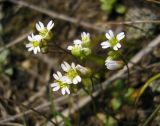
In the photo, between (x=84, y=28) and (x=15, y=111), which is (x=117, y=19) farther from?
(x=15, y=111)

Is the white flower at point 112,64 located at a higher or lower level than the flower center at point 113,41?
lower

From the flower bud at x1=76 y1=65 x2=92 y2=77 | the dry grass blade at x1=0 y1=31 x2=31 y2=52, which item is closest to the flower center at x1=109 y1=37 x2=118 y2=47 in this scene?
the flower bud at x1=76 y1=65 x2=92 y2=77

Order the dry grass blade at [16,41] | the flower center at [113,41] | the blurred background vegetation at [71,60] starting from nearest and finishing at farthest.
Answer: the flower center at [113,41]
the blurred background vegetation at [71,60]
the dry grass blade at [16,41]

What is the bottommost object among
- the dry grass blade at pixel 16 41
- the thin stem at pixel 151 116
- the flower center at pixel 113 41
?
the thin stem at pixel 151 116

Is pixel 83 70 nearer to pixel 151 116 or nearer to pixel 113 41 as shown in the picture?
pixel 113 41

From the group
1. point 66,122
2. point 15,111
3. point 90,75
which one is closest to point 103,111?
point 66,122

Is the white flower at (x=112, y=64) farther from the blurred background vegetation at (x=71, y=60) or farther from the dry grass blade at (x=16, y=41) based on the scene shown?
the dry grass blade at (x=16, y=41)

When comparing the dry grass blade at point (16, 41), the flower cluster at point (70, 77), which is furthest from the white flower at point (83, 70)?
the dry grass blade at point (16, 41)

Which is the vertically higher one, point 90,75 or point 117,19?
point 117,19
